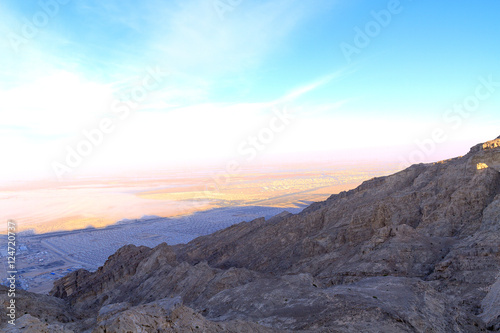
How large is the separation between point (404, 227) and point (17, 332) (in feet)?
93.3

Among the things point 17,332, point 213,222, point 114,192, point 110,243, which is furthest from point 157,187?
point 17,332

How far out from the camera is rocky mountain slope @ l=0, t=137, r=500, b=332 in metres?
15.7

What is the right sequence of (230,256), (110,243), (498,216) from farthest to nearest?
(110,243) → (230,256) → (498,216)

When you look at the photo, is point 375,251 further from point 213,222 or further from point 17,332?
point 213,222

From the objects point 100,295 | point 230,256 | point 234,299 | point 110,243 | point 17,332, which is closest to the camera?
point 17,332

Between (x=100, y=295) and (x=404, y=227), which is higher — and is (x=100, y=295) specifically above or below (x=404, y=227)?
below

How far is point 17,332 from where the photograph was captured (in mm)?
10383

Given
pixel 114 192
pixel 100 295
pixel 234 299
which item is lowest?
pixel 100 295

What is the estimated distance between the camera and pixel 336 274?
27734mm

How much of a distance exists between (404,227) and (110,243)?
66.2 metres

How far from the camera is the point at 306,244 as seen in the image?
36750mm

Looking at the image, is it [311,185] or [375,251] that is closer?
[375,251]

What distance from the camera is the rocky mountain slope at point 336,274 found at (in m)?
15.7

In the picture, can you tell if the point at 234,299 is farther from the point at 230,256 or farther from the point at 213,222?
the point at 213,222
